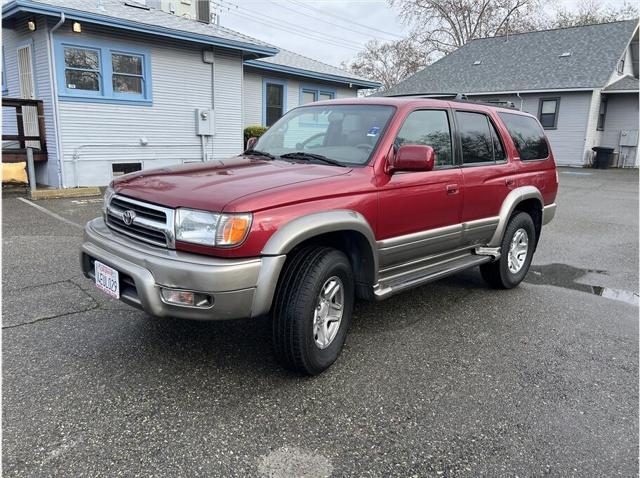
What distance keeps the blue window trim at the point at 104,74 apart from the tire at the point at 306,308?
969 cm

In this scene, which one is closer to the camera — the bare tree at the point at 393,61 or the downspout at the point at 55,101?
the downspout at the point at 55,101

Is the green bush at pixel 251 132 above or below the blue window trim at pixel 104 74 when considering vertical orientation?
below

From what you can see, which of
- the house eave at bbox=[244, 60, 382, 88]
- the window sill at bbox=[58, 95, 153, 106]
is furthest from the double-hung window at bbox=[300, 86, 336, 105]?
the window sill at bbox=[58, 95, 153, 106]

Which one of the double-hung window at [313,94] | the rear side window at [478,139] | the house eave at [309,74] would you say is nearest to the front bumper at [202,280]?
the rear side window at [478,139]

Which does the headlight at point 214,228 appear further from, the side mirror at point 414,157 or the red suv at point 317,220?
the side mirror at point 414,157

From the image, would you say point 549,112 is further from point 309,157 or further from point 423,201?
point 309,157

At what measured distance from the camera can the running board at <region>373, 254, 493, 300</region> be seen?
362cm

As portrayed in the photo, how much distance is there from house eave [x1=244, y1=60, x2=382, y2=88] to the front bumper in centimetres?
1304

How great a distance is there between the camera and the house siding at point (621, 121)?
2241cm

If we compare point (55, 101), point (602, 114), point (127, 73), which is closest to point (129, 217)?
point (55, 101)

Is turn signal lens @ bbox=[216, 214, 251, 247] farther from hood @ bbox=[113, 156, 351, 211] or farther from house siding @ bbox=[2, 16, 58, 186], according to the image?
house siding @ bbox=[2, 16, 58, 186]

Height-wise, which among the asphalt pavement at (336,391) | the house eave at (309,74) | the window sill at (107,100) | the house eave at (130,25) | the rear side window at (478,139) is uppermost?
the house eave at (130,25)

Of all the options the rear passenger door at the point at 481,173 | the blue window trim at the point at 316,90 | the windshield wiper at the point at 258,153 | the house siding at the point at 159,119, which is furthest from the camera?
the blue window trim at the point at 316,90

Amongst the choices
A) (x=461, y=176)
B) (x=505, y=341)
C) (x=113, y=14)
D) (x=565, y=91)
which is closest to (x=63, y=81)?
(x=113, y=14)
